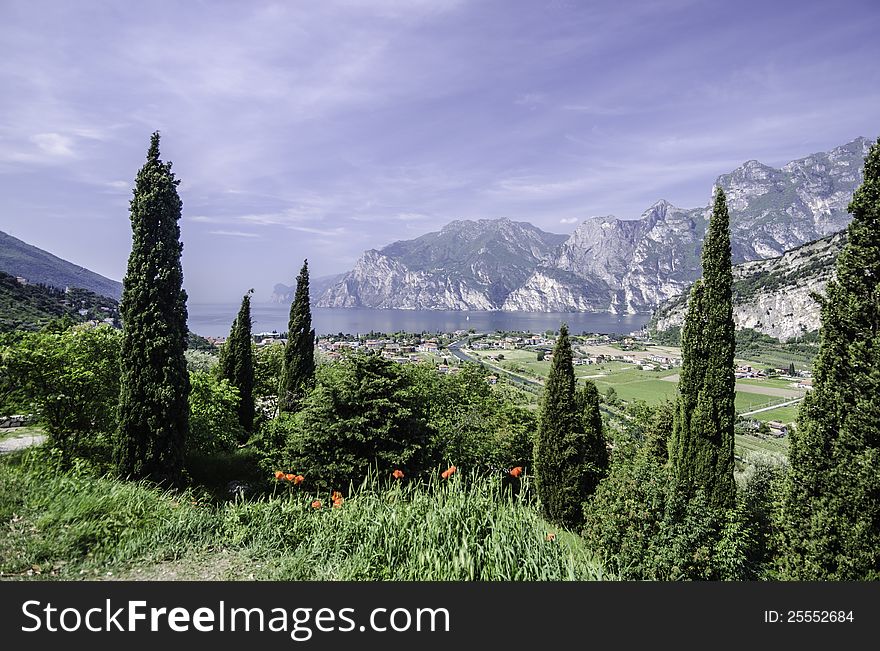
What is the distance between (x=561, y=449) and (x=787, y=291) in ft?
475

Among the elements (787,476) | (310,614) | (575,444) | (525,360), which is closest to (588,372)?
(525,360)

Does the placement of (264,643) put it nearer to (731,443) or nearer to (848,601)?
(848,601)

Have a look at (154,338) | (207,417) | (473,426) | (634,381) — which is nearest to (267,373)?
(207,417)

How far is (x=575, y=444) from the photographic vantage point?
14.1 meters

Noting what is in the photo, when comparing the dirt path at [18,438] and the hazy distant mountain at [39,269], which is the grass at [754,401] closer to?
the dirt path at [18,438]

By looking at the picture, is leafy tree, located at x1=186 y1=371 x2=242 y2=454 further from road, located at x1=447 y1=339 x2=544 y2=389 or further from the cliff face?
the cliff face

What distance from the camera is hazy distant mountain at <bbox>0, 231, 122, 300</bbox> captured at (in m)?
131

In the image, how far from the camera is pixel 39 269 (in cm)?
13988

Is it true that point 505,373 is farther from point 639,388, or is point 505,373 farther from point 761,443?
point 761,443

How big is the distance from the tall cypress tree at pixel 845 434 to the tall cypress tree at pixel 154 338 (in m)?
12.3

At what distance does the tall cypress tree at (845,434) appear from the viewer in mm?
6422

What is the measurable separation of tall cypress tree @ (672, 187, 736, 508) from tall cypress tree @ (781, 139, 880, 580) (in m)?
3.70

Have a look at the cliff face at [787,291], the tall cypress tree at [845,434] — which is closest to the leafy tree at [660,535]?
the tall cypress tree at [845,434]

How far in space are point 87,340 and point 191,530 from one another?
1193 centimetres
